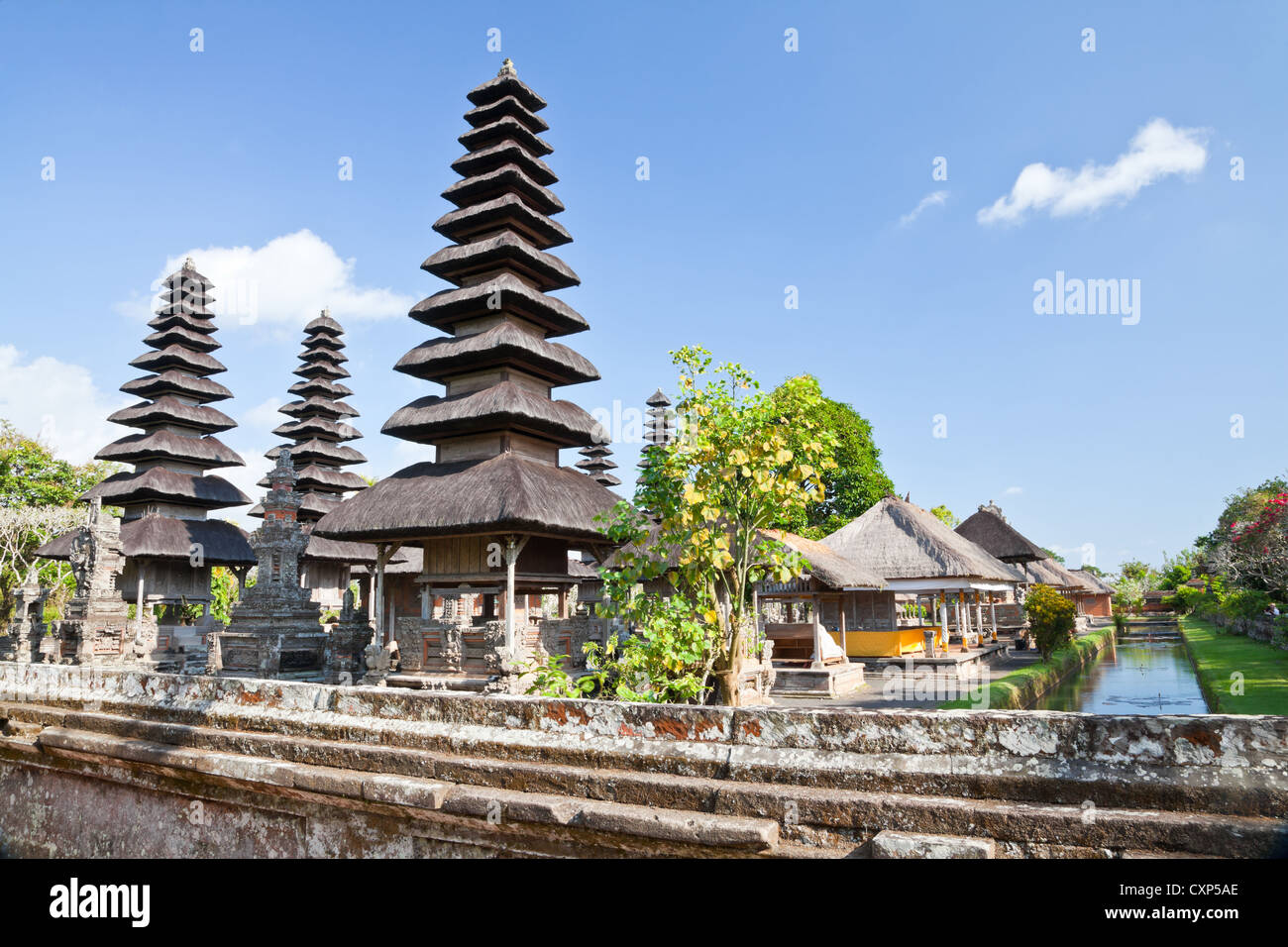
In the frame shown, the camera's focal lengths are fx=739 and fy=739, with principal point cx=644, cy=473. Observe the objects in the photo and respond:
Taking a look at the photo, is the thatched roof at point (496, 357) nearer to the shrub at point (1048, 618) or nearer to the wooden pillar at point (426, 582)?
the wooden pillar at point (426, 582)

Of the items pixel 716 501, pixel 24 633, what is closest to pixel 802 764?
pixel 716 501

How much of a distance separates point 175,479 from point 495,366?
739 inches

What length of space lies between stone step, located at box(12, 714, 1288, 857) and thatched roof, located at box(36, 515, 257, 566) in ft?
88.6

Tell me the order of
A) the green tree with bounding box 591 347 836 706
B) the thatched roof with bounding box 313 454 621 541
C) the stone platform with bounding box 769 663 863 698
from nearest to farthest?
the green tree with bounding box 591 347 836 706
the thatched roof with bounding box 313 454 621 541
the stone platform with bounding box 769 663 863 698

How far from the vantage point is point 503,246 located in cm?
1961

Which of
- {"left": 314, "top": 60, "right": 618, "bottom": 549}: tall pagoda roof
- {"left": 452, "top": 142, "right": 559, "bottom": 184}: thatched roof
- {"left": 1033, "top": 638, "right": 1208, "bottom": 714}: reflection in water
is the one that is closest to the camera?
{"left": 1033, "top": 638, "right": 1208, "bottom": 714}: reflection in water

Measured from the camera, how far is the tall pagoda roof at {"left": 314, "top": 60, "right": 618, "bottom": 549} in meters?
17.6

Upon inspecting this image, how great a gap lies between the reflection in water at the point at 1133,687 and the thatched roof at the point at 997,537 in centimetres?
600

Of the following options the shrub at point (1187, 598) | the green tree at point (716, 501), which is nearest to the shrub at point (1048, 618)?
the green tree at point (716, 501)

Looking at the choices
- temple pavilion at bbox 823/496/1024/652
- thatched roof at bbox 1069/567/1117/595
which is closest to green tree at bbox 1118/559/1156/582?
thatched roof at bbox 1069/567/1117/595

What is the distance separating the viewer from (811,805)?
9.39 ft

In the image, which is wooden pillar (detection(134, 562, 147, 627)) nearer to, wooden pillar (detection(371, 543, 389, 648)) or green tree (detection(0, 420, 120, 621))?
green tree (detection(0, 420, 120, 621))

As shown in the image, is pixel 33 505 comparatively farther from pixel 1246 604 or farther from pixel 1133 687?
pixel 1246 604

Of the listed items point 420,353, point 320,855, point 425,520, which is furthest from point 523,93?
point 320,855
